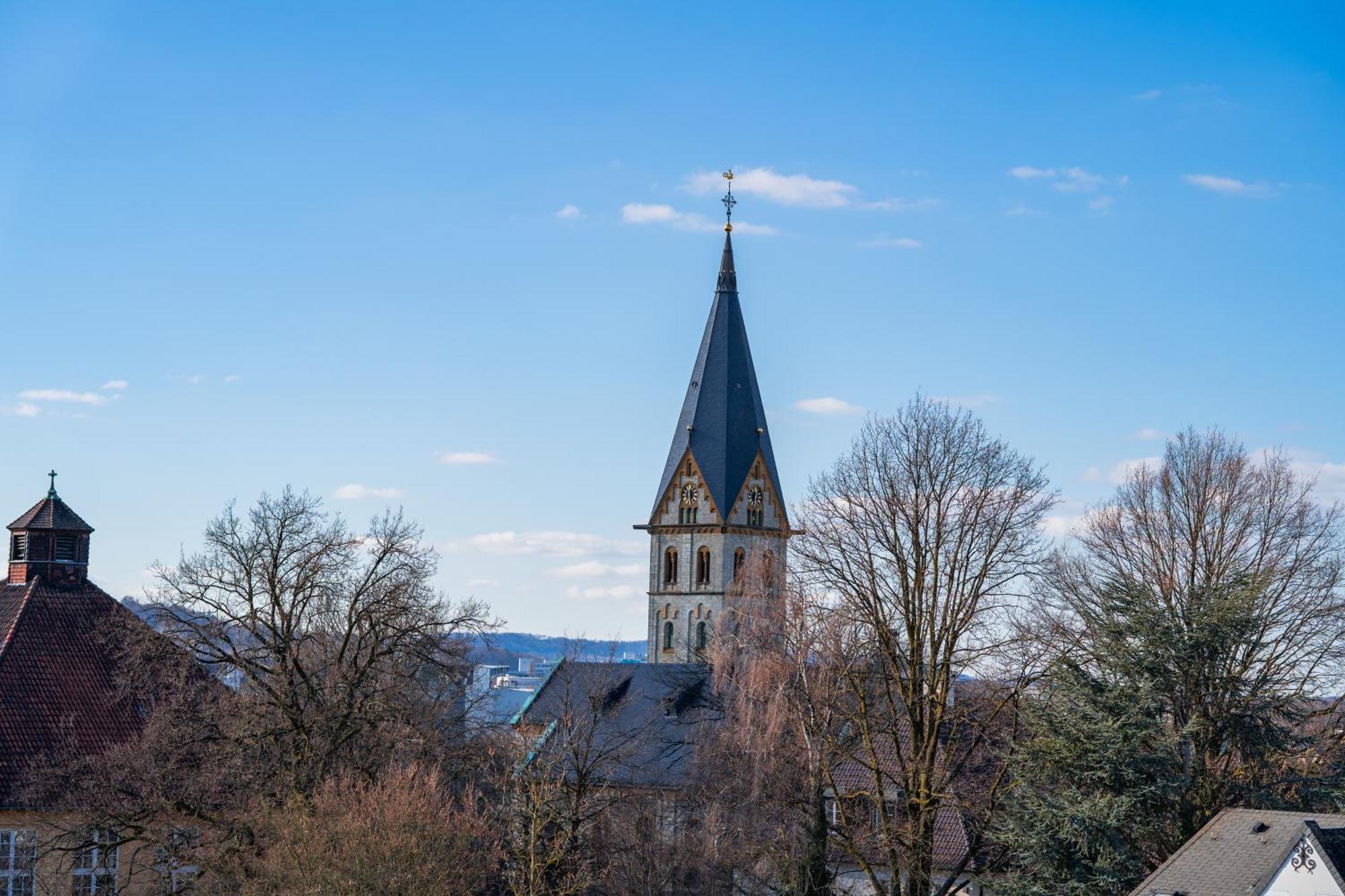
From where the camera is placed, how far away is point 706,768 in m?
50.2

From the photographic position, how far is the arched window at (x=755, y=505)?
289ft

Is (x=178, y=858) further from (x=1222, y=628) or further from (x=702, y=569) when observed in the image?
(x=702, y=569)

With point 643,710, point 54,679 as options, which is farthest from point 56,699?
point 643,710

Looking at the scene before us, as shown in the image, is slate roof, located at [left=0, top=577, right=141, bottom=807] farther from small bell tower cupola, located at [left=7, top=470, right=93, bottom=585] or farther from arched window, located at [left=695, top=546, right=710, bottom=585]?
arched window, located at [left=695, top=546, right=710, bottom=585]

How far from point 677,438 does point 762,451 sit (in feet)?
15.0

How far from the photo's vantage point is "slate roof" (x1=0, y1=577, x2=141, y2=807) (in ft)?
128

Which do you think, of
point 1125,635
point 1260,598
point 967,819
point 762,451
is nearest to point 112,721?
point 967,819

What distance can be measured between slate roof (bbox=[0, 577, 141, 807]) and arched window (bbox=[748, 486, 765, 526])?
4738 cm

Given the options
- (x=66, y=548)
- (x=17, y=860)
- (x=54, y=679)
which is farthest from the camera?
(x=66, y=548)

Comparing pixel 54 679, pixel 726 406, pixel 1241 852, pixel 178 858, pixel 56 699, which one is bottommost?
pixel 178 858

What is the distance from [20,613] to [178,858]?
1288 centimetres

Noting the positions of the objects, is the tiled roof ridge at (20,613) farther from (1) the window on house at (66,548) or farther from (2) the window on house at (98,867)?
(2) the window on house at (98,867)

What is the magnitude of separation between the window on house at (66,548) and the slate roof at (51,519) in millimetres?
225

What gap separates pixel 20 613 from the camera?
42.4 metres
